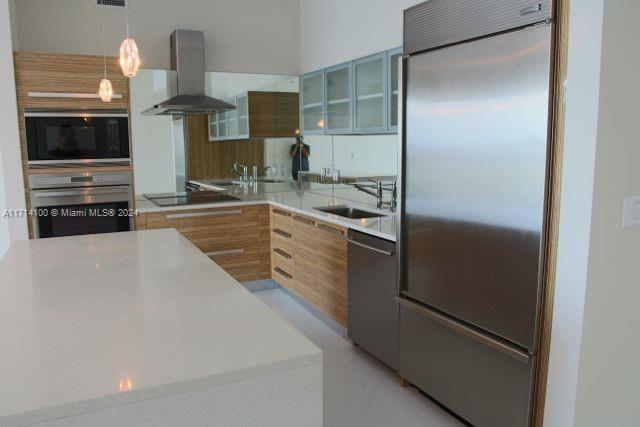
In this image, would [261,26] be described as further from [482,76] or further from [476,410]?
[476,410]

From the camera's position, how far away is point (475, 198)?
225 cm

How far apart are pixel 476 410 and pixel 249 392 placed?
5.05ft

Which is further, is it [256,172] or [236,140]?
Answer: [256,172]

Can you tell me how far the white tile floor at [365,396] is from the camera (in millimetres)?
2639

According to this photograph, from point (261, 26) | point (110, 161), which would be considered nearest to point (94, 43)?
point (110, 161)

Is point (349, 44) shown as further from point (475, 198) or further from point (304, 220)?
point (475, 198)

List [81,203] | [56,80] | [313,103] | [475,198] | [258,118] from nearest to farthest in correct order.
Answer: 1. [475,198]
2. [56,80]
3. [81,203]
4. [313,103]
5. [258,118]

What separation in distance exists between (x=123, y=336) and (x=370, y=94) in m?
2.96

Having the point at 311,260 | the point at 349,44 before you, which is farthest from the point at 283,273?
the point at 349,44

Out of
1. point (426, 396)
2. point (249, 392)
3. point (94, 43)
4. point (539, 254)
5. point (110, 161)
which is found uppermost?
point (94, 43)

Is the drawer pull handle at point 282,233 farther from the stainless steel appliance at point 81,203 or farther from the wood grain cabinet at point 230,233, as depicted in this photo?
the stainless steel appliance at point 81,203

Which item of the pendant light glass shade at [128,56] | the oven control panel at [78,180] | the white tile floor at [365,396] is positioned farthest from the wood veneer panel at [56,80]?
the white tile floor at [365,396]

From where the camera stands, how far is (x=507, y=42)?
203 cm

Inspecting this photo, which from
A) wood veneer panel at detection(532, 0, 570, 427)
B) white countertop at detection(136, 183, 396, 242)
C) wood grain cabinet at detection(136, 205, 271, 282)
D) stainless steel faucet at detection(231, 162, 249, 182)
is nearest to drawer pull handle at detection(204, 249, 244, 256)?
wood grain cabinet at detection(136, 205, 271, 282)
